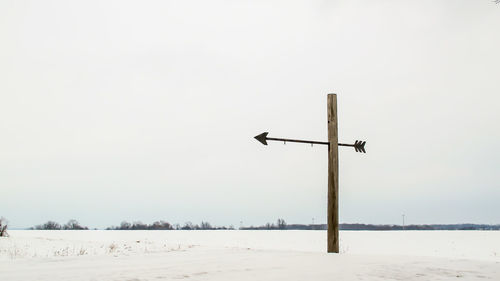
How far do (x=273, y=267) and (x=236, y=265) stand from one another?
2.01 feet

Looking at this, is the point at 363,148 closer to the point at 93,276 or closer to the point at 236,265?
the point at 236,265

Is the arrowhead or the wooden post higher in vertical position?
the arrowhead

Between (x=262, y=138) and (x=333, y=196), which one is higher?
(x=262, y=138)

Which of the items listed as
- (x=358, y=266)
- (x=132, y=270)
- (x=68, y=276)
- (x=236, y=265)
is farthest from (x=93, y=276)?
(x=358, y=266)

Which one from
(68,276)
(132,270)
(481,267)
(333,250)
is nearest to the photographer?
(68,276)

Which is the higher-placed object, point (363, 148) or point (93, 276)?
point (363, 148)

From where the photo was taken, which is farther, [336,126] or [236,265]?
[336,126]

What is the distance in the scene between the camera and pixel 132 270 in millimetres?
6004

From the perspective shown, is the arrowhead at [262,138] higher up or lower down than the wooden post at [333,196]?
higher up

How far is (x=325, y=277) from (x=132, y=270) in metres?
2.79

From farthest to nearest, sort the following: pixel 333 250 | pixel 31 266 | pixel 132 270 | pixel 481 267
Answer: pixel 333 250
pixel 481 267
pixel 31 266
pixel 132 270

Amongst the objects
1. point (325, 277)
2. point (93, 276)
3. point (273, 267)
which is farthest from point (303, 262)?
point (93, 276)

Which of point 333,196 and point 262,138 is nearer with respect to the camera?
point 262,138

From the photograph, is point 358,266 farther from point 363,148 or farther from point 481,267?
point 363,148
